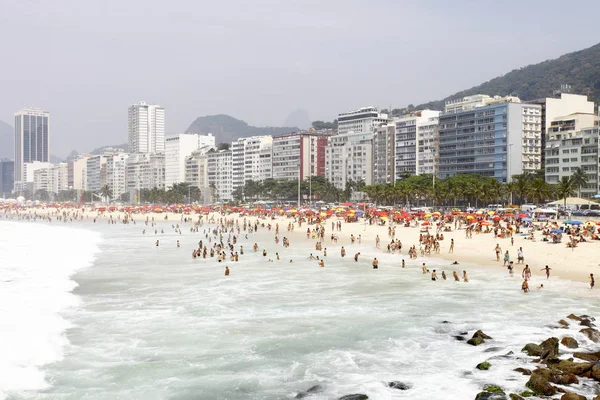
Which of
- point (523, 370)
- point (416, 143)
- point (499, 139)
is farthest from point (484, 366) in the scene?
point (416, 143)

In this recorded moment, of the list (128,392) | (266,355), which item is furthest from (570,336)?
(128,392)

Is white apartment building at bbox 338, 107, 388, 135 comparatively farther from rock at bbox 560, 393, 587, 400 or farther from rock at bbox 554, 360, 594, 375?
rock at bbox 560, 393, 587, 400

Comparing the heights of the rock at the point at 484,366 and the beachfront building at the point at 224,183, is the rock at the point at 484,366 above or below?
below

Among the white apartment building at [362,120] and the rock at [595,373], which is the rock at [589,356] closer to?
the rock at [595,373]

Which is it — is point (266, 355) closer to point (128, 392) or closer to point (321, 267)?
point (128, 392)

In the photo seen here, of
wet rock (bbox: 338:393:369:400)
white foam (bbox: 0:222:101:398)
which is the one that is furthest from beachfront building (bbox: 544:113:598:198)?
wet rock (bbox: 338:393:369:400)

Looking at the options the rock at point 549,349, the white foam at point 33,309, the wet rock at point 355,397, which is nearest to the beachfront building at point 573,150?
the white foam at point 33,309
